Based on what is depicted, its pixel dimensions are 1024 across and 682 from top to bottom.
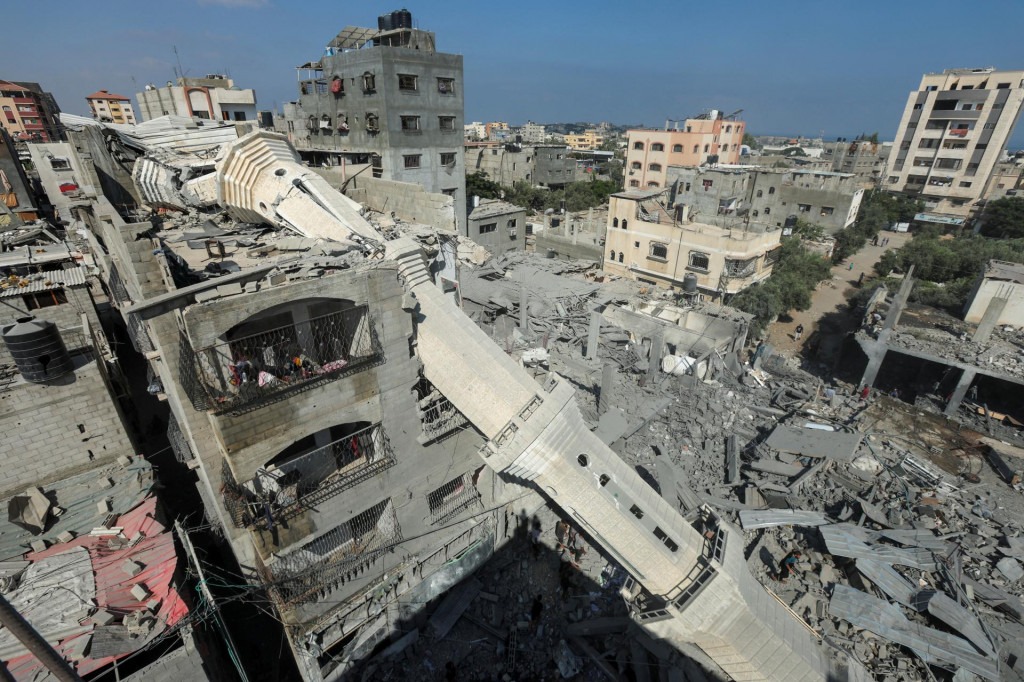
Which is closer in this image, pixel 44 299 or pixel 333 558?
pixel 333 558

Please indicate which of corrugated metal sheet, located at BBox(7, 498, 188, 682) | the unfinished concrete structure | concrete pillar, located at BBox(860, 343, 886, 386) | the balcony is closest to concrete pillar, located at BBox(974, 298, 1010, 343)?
concrete pillar, located at BBox(860, 343, 886, 386)

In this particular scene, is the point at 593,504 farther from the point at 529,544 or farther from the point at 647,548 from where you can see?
the point at 529,544

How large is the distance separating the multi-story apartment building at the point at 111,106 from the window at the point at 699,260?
3806 inches

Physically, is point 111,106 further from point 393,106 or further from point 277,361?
point 277,361

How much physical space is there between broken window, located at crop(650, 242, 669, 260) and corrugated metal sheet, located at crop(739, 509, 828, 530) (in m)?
22.3

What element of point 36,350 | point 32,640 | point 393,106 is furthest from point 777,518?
point 393,106

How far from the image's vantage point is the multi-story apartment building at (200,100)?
46688 millimetres

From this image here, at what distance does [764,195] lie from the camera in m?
50.8

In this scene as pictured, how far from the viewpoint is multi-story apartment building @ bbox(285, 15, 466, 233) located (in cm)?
3086

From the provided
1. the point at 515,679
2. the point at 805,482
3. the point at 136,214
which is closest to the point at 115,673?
the point at 515,679

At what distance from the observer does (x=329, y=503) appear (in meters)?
10.3

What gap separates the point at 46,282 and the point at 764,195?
2290 inches

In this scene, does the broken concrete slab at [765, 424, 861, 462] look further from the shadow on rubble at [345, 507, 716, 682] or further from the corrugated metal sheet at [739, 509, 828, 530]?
the shadow on rubble at [345, 507, 716, 682]

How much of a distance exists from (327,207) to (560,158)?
6945cm
